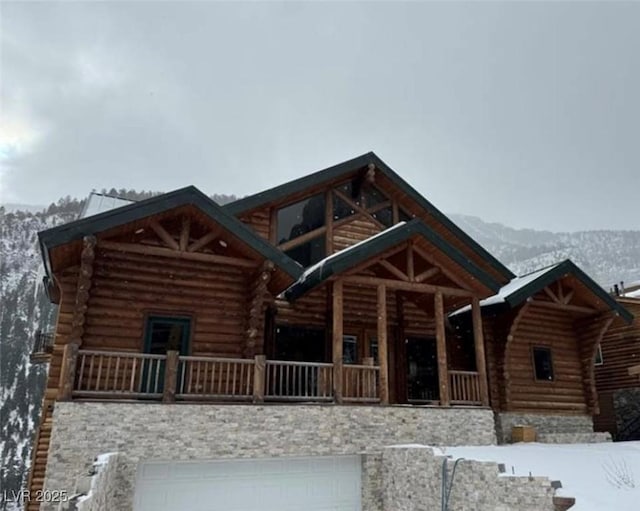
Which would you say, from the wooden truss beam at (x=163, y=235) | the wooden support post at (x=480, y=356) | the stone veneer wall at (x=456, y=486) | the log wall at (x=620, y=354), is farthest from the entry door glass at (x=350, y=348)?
the log wall at (x=620, y=354)

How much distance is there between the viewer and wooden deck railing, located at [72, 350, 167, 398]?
9.02 meters

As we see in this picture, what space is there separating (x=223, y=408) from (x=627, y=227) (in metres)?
132

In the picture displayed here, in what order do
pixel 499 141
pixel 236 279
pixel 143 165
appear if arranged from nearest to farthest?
pixel 236 279 < pixel 499 141 < pixel 143 165

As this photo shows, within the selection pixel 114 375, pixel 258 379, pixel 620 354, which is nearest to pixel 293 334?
pixel 258 379

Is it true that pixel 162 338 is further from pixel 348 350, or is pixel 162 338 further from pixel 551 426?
pixel 551 426

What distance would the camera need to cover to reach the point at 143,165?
4003 inches

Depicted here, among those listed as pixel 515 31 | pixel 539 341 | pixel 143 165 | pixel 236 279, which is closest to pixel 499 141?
pixel 515 31

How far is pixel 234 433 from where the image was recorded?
931 cm

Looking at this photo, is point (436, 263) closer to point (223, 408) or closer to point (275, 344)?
point (275, 344)

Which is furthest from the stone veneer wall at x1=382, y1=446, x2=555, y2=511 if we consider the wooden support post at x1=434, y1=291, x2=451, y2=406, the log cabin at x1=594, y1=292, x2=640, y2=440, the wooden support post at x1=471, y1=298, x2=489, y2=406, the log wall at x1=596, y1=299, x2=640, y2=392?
the log wall at x1=596, y1=299, x2=640, y2=392

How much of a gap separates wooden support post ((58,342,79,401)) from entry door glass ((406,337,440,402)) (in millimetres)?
8643

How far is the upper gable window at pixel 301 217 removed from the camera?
43.9ft

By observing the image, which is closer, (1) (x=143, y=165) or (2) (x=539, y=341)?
(2) (x=539, y=341)

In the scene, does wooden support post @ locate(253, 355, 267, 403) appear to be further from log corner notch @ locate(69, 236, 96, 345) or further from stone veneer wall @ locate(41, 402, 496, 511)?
log corner notch @ locate(69, 236, 96, 345)
